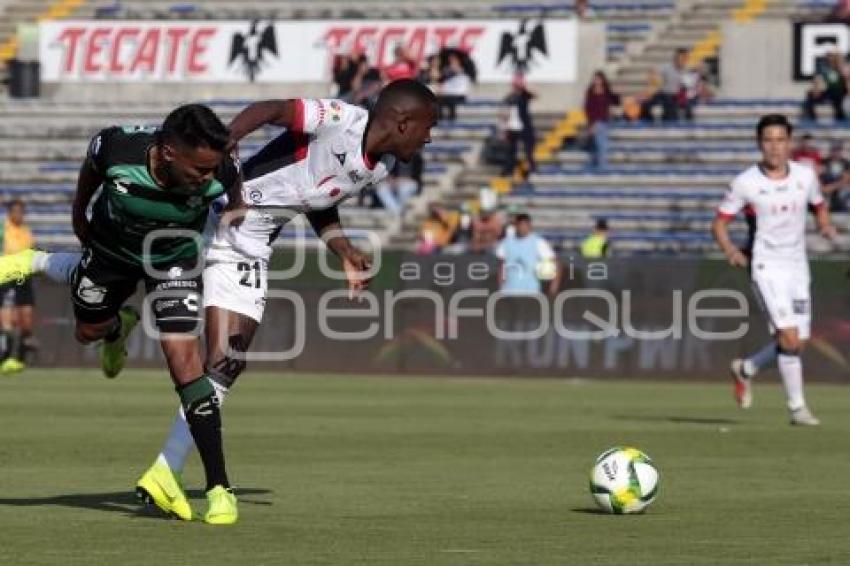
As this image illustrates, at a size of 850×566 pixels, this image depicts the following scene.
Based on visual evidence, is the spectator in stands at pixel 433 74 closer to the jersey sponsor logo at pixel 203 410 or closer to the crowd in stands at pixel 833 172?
the crowd in stands at pixel 833 172

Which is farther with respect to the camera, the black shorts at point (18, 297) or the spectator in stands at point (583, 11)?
the spectator in stands at point (583, 11)

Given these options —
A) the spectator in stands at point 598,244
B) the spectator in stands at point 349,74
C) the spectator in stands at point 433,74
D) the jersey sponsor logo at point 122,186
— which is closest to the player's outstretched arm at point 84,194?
the jersey sponsor logo at point 122,186

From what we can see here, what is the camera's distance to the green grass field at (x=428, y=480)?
10016 mm

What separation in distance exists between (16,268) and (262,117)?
1.84 meters

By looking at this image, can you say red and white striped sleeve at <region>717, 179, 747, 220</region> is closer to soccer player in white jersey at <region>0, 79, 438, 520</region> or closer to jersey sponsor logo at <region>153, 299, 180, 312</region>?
soccer player in white jersey at <region>0, 79, 438, 520</region>

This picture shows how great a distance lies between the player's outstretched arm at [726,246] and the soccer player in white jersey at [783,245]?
→ 0.02 metres

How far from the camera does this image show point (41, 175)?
43.4 m

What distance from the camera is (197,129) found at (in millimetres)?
10766

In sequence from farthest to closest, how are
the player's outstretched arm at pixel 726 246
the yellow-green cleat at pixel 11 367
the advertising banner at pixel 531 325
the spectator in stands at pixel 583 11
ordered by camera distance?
the spectator in stands at pixel 583 11, the advertising banner at pixel 531 325, the yellow-green cleat at pixel 11 367, the player's outstretched arm at pixel 726 246

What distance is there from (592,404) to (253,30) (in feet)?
71.2

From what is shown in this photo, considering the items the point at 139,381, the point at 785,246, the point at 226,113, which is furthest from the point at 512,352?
the point at 226,113

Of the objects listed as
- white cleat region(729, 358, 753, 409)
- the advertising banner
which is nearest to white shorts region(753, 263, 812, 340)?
white cleat region(729, 358, 753, 409)

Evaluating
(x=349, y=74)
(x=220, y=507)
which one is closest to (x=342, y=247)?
(x=220, y=507)

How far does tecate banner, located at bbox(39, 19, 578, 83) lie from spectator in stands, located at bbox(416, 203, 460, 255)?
190 inches
